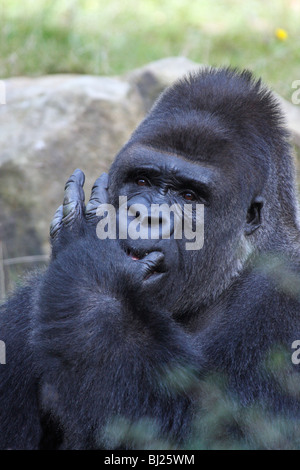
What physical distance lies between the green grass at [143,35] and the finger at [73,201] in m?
4.32

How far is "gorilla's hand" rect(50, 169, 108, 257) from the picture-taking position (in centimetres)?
367

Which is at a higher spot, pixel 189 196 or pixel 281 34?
pixel 281 34

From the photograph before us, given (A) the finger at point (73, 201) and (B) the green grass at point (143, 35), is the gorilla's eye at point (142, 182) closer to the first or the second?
(A) the finger at point (73, 201)

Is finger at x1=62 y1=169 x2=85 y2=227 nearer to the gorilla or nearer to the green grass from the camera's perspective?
the gorilla

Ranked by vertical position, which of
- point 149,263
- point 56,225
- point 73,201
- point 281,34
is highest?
point 281,34

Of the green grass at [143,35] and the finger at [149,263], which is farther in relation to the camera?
the green grass at [143,35]

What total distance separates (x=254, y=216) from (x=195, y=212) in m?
0.37

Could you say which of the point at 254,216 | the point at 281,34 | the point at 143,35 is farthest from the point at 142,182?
the point at 281,34

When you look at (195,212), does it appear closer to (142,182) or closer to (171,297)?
(142,182)

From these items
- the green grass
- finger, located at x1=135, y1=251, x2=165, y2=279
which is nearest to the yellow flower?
the green grass

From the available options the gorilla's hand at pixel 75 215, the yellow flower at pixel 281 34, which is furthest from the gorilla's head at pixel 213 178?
the yellow flower at pixel 281 34

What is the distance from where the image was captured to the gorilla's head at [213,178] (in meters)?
3.83

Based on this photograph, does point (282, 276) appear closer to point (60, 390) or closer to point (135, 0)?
point (60, 390)

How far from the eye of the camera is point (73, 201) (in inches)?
151
